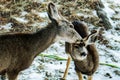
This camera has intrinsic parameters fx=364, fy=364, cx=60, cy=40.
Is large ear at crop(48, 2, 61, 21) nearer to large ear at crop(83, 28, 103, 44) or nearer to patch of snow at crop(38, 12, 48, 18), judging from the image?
large ear at crop(83, 28, 103, 44)

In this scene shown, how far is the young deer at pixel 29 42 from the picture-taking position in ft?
22.0

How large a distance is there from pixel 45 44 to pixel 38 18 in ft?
15.9

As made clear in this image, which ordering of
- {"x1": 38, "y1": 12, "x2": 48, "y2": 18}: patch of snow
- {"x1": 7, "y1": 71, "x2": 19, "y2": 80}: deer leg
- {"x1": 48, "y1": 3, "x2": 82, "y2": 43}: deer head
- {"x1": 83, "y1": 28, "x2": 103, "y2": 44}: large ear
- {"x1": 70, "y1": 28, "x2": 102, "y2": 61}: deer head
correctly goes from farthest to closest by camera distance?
{"x1": 38, "y1": 12, "x2": 48, "y2": 18}: patch of snow → {"x1": 83, "y1": 28, "x2": 103, "y2": 44}: large ear → {"x1": 7, "y1": 71, "x2": 19, "y2": 80}: deer leg → {"x1": 70, "y1": 28, "x2": 102, "y2": 61}: deer head → {"x1": 48, "y1": 3, "x2": 82, "y2": 43}: deer head

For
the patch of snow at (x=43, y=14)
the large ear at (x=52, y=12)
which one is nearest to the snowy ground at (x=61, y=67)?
the patch of snow at (x=43, y=14)

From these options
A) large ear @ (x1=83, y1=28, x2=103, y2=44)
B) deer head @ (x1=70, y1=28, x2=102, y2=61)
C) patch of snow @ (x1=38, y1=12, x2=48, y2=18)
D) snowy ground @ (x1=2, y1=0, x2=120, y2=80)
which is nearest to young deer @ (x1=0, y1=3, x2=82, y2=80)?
deer head @ (x1=70, y1=28, x2=102, y2=61)

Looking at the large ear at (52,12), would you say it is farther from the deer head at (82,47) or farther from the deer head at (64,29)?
the deer head at (82,47)

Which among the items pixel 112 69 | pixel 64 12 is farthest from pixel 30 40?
pixel 64 12

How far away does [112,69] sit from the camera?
962 cm

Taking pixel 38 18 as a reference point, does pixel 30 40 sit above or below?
Answer: above

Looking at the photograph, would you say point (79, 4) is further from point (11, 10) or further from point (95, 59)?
point (95, 59)

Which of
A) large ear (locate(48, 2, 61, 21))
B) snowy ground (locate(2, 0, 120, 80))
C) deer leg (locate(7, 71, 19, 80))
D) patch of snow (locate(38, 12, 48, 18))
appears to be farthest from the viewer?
patch of snow (locate(38, 12, 48, 18))

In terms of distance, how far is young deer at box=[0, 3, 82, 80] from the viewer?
671 cm

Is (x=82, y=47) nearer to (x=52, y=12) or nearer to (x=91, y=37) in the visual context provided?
(x=91, y=37)

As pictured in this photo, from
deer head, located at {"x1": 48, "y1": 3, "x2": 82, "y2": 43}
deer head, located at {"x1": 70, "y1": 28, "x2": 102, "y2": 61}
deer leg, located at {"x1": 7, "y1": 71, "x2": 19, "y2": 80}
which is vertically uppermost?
deer head, located at {"x1": 48, "y1": 3, "x2": 82, "y2": 43}
